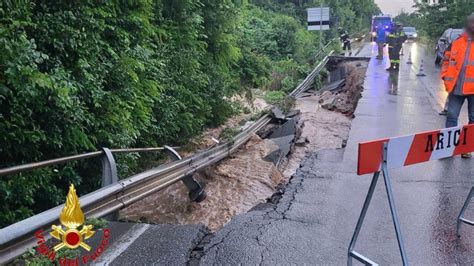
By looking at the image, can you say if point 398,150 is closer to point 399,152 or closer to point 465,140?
point 399,152

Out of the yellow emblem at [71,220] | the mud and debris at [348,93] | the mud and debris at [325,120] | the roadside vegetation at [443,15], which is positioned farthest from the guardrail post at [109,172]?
the roadside vegetation at [443,15]

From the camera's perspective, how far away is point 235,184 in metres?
7.38

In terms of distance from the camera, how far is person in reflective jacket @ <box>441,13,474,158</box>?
7223 mm

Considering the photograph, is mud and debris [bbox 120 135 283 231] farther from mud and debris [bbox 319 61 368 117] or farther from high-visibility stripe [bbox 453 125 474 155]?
mud and debris [bbox 319 61 368 117]

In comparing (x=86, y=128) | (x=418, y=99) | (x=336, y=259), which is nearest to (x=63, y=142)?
(x=86, y=128)

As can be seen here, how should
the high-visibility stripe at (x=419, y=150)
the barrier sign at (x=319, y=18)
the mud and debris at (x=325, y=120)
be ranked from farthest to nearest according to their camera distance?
1. the barrier sign at (x=319, y=18)
2. the mud and debris at (x=325, y=120)
3. the high-visibility stripe at (x=419, y=150)

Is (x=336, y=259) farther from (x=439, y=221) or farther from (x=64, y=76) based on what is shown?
(x=64, y=76)

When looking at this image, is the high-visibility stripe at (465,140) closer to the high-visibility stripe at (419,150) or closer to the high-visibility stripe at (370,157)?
the high-visibility stripe at (419,150)

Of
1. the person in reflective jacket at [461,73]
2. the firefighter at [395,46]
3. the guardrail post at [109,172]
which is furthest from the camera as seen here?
the firefighter at [395,46]

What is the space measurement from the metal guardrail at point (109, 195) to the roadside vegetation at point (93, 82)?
0.66m

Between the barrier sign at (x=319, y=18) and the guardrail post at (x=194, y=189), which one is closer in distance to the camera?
the guardrail post at (x=194, y=189)

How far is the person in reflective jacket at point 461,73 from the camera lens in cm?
722

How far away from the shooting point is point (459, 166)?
7055 millimetres

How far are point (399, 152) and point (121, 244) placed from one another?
248 cm
